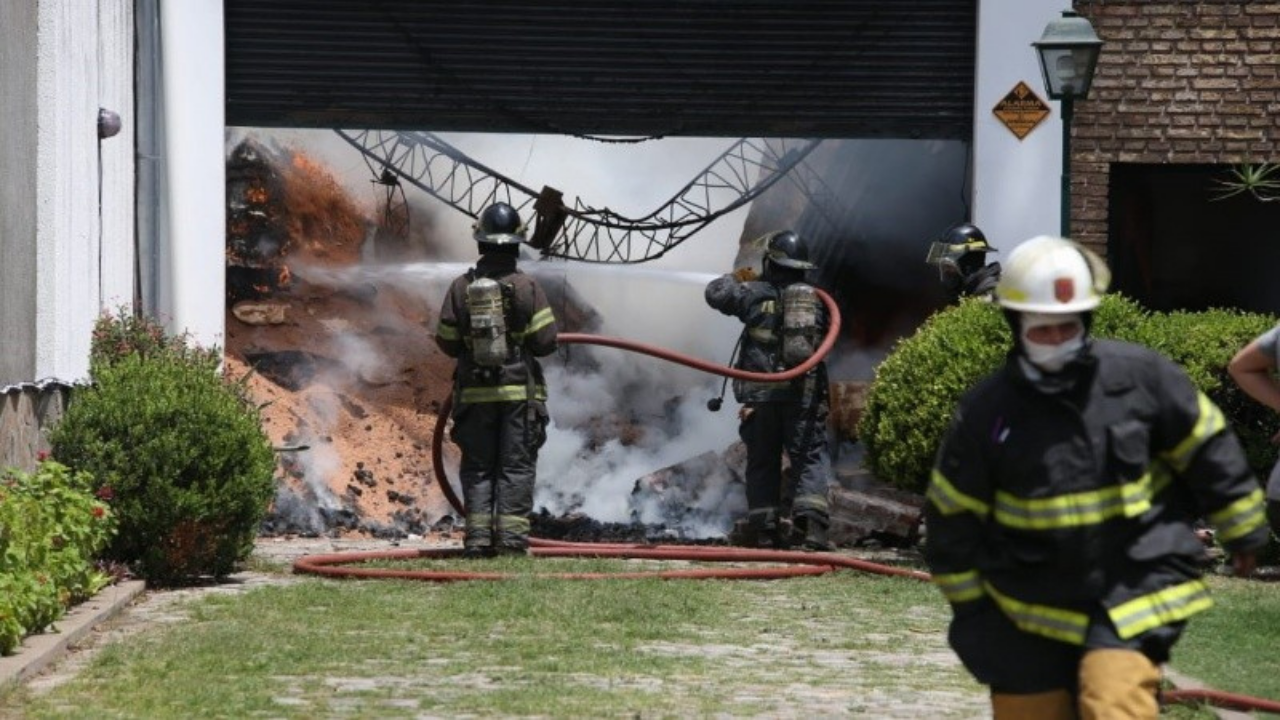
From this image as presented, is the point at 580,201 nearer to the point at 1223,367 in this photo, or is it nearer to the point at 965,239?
the point at 965,239

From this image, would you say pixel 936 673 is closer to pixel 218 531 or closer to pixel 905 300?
pixel 218 531

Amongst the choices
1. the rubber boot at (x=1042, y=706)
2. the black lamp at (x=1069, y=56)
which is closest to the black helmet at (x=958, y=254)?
the black lamp at (x=1069, y=56)

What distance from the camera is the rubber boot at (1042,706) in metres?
5.24

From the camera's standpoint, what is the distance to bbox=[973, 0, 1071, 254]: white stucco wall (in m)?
15.7

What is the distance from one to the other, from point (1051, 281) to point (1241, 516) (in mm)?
688

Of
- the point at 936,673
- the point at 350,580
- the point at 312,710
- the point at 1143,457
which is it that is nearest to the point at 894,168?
the point at 350,580

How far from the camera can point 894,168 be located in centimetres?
1731

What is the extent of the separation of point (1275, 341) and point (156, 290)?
9.22 meters

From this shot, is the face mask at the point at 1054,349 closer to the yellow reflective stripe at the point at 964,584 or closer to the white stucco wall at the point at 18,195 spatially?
the yellow reflective stripe at the point at 964,584

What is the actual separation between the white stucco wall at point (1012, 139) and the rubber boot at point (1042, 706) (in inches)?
418

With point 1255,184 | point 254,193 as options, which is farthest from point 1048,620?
point 254,193

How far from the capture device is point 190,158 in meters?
15.6

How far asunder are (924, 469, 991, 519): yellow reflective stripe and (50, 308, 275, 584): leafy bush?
664 centimetres

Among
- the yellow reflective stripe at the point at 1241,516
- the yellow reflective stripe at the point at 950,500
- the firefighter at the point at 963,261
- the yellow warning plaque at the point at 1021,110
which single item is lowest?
the yellow reflective stripe at the point at 1241,516
